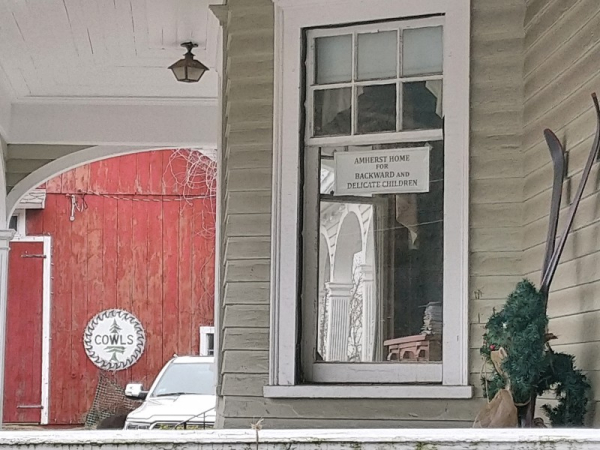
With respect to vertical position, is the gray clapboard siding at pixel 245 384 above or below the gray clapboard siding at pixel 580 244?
below

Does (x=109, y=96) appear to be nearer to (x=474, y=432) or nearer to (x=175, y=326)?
(x=175, y=326)

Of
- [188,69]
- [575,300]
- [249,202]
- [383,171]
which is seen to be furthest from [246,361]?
[188,69]

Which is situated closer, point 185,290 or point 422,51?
point 422,51

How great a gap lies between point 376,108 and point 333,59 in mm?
295

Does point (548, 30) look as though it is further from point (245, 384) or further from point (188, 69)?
point (188, 69)

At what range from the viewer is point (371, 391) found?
426 cm

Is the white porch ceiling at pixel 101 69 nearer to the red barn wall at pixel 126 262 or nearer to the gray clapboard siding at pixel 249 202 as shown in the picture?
the gray clapboard siding at pixel 249 202

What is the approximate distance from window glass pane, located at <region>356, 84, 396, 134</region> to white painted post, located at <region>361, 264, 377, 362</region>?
0.58 m

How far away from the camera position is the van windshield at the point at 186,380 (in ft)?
33.9

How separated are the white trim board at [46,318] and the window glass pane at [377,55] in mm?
9830

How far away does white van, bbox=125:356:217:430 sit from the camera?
9430 millimetres

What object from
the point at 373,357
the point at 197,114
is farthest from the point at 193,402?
the point at 373,357

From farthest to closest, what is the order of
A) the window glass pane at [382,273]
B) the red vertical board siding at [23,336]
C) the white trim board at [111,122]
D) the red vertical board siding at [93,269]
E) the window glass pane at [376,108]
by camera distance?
1. the red vertical board siding at [93,269]
2. the red vertical board siding at [23,336]
3. the white trim board at [111,122]
4. the window glass pane at [376,108]
5. the window glass pane at [382,273]

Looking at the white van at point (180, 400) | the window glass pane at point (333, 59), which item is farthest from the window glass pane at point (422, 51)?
the white van at point (180, 400)
